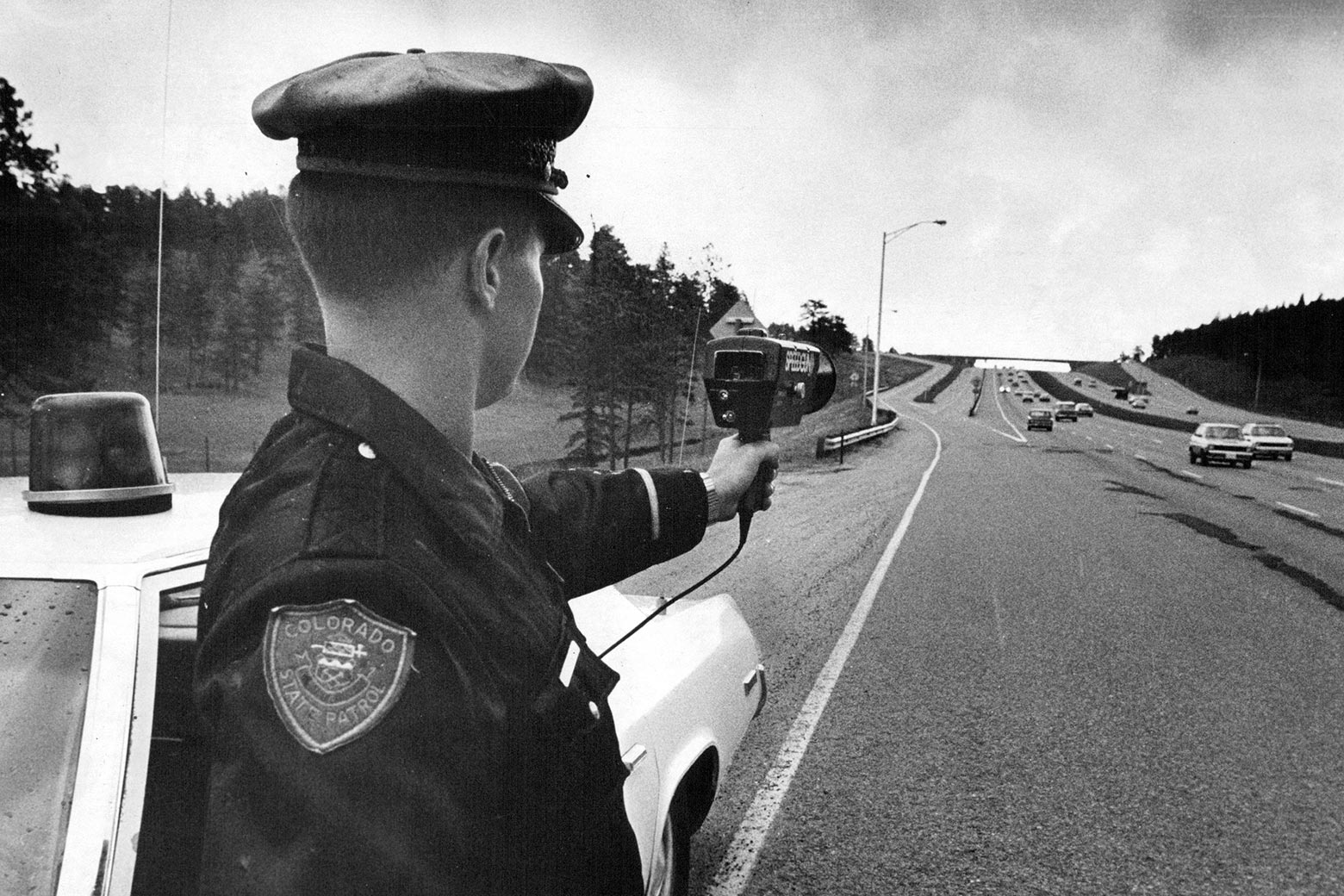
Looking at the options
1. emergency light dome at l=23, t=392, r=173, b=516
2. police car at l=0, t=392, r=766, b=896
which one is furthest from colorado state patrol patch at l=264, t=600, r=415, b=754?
emergency light dome at l=23, t=392, r=173, b=516

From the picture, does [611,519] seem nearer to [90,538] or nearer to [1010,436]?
[90,538]

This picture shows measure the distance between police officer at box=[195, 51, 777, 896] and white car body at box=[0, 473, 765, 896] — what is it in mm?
631

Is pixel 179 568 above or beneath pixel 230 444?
above

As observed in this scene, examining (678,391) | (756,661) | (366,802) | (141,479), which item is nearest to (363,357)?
(366,802)

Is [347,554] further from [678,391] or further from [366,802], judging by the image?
[678,391]

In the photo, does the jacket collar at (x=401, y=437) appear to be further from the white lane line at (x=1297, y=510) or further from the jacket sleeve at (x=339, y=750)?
the white lane line at (x=1297, y=510)

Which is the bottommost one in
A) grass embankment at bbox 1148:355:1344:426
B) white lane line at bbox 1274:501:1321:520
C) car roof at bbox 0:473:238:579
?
white lane line at bbox 1274:501:1321:520

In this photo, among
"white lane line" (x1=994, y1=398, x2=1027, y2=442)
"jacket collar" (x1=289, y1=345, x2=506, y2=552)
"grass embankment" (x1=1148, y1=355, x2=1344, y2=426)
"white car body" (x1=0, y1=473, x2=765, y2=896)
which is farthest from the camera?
"grass embankment" (x1=1148, y1=355, x2=1344, y2=426)

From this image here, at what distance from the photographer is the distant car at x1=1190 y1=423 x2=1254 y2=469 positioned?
26875 millimetres

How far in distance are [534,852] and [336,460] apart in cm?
47

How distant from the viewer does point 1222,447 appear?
2698 cm

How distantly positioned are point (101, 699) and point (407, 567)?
1103mm

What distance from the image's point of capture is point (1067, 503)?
50.5 ft

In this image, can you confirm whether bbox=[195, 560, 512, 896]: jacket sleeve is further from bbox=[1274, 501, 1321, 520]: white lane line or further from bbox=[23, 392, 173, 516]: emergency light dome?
bbox=[1274, 501, 1321, 520]: white lane line
